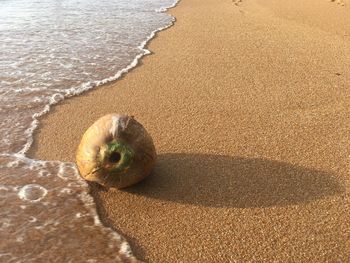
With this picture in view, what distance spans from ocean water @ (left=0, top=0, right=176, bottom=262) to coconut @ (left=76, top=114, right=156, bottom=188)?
0.84ft

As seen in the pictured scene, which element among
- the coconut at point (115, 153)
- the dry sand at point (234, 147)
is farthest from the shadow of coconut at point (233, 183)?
the coconut at point (115, 153)

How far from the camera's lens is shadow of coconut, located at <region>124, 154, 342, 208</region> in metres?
3.36

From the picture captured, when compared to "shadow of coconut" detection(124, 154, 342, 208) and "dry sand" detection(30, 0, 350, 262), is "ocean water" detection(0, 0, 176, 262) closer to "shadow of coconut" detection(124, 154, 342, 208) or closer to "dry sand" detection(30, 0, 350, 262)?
"dry sand" detection(30, 0, 350, 262)

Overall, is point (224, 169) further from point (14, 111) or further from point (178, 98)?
point (14, 111)

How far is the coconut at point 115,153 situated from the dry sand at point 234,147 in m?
0.16

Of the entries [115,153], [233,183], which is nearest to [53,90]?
[115,153]

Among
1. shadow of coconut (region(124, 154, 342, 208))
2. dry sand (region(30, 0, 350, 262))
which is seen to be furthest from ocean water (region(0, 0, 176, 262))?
shadow of coconut (region(124, 154, 342, 208))

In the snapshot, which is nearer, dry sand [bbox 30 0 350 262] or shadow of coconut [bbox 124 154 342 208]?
dry sand [bbox 30 0 350 262]

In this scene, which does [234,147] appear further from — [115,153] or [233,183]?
[115,153]

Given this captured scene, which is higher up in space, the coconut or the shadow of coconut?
the coconut

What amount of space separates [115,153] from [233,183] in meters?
0.99

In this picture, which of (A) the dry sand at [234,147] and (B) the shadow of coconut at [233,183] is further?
(B) the shadow of coconut at [233,183]

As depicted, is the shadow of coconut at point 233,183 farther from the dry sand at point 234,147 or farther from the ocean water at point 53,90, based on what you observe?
the ocean water at point 53,90

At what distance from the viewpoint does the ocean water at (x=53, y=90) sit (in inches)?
116
